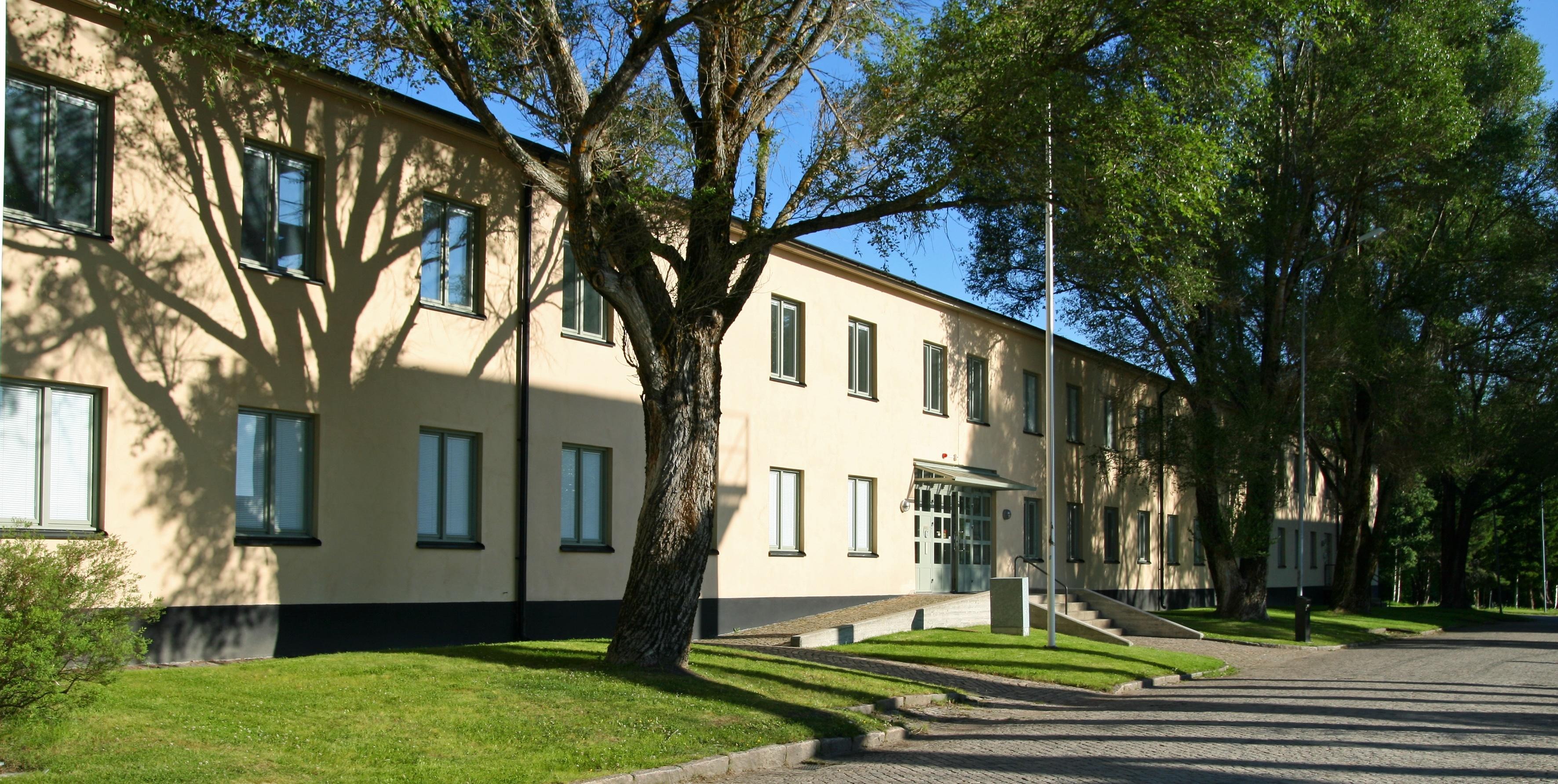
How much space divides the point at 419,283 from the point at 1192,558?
32.6m

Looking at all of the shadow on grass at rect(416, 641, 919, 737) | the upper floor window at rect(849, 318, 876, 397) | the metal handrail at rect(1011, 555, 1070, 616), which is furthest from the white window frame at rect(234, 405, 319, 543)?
the metal handrail at rect(1011, 555, 1070, 616)

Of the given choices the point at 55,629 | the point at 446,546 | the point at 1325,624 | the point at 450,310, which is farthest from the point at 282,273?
the point at 1325,624

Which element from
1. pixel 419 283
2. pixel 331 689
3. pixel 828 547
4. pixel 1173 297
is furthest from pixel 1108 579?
pixel 331 689

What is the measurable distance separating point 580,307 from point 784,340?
5.60 m

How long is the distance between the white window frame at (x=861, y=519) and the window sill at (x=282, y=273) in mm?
13020

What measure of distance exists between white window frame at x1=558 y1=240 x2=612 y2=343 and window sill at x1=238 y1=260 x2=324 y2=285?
4.27 m

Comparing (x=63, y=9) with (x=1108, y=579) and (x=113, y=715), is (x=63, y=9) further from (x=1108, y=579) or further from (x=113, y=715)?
(x=1108, y=579)

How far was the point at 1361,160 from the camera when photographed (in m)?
28.9

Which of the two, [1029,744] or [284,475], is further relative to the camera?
[284,475]

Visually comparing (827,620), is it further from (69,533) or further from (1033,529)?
(69,533)

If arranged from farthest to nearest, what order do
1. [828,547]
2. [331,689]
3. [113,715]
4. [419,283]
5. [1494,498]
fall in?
1. [1494,498]
2. [828,547]
3. [419,283]
4. [331,689]
5. [113,715]

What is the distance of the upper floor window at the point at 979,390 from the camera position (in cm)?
3080

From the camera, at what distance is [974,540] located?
1196 inches

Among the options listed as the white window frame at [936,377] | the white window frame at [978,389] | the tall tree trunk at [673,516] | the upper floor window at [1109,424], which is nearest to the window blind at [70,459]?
the tall tree trunk at [673,516]
